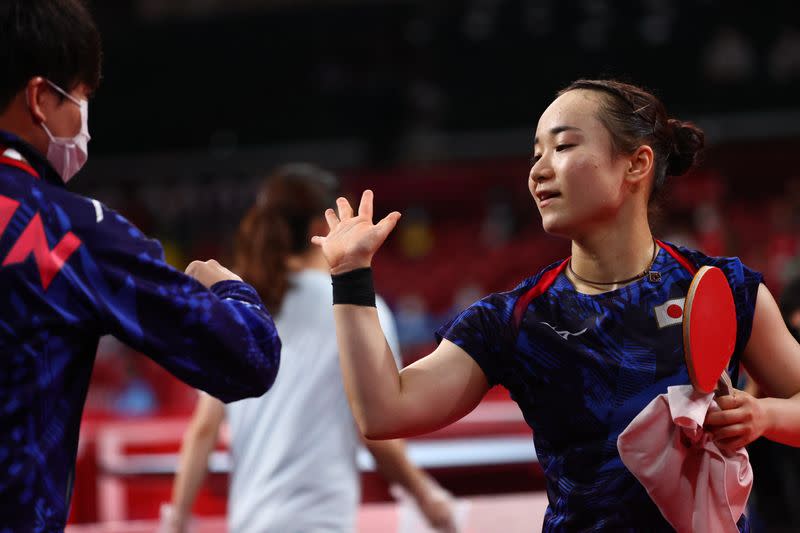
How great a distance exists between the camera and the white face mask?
61.6 inches

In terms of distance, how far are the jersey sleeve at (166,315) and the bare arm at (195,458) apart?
137 centimetres

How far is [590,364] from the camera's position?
1.86 meters

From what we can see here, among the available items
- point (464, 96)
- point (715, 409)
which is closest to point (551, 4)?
point (464, 96)

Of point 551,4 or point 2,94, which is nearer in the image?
point 2,94

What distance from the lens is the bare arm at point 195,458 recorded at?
2.88 m

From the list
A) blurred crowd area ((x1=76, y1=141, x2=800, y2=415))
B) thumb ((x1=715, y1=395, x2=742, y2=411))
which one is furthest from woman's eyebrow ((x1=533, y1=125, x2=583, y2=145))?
blurred crowd area ((x1=76, y1=141, x2=800, y2=415))

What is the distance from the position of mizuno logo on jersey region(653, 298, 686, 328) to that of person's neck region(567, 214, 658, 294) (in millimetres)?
87

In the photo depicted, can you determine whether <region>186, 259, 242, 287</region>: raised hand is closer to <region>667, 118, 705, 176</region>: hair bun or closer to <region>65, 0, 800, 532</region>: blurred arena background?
<region>667, 118, 705, 176</region>: hair bun

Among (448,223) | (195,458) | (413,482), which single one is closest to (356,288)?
(413,482)

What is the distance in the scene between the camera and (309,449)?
2672 millimetres

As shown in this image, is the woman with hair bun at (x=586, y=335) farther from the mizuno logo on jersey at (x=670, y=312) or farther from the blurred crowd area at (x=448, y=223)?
the blurred crowd area at (x=448, y=223)

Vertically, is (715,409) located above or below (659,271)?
below

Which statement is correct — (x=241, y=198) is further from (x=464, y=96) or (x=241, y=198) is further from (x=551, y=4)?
(x=551, y=4)

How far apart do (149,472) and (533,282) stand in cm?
420
